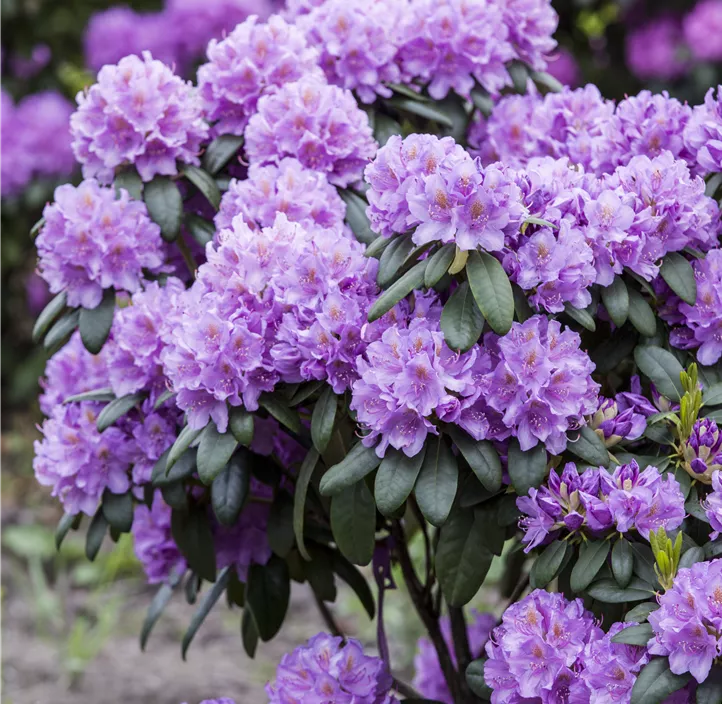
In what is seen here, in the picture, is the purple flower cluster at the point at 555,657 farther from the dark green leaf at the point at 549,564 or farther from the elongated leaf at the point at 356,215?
the elongated leaf at the point at 356,215

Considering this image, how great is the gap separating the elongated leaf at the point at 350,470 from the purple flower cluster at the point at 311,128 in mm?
596

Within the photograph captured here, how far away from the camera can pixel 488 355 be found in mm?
1525

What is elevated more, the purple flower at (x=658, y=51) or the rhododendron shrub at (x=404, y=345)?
the rhododendron shrub at (x=404, y=345)

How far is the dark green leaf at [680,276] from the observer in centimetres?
158

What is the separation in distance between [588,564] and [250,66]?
1083 millimetres

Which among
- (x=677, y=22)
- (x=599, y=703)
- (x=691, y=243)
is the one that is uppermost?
(x=691, y=243)

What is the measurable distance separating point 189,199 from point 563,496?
0.98m

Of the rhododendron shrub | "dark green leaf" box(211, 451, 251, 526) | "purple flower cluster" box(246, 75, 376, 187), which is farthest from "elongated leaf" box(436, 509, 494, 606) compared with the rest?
"purple flower cluster" box(246, 75, 376, 187)

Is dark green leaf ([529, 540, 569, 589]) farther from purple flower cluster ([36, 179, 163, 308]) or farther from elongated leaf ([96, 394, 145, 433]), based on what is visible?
purple flower cluster ([36, 179, 163, 308])

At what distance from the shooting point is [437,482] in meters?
1.49

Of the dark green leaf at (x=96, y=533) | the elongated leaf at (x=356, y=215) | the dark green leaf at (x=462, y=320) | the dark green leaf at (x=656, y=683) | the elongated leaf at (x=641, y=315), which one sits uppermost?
the dark green leaf at (x=462, y=320)

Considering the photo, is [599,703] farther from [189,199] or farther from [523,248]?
[189,199]

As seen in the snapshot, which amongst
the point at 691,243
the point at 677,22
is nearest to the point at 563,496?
the point at 691,243

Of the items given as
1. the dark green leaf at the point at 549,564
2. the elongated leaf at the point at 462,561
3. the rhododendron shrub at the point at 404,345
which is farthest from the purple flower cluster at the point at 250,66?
the dark green leaf at the point at 549,564
